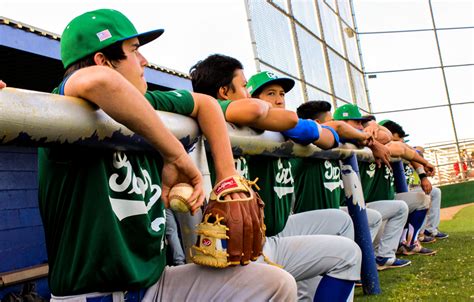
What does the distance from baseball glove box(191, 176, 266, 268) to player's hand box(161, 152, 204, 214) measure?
6 cm

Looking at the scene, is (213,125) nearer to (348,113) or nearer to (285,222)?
(285,222)

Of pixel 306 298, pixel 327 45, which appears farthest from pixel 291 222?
pixel 327 45

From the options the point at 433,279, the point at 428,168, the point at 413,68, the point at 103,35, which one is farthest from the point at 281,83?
the point at 413,68

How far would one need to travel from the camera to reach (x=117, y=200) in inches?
51.8

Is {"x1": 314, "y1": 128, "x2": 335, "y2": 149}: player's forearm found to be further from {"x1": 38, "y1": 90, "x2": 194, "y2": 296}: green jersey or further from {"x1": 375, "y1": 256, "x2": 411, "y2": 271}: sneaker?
{"x1": 375, "y1": 256, "x2": 411, "y2": 271}: sneaker

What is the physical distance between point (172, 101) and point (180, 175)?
0.25 meters

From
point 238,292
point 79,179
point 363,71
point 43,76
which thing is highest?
point 363,71

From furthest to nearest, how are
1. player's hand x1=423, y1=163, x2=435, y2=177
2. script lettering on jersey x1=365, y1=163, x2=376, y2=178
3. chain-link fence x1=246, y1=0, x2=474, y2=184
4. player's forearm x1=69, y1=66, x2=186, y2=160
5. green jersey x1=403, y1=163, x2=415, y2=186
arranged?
chain-link fence x1=246, y1=0, x2=474, y2=184 < green jersey x1=403, y1=163, x2=415, y2=186 < player's hand x1=423, y1=163, x2=435, y2=177 < script lettering on jersey x1=365, y1=163, x2=376, y2=178 < player's forearm x1=69, y1=66, x2=186, y2=160

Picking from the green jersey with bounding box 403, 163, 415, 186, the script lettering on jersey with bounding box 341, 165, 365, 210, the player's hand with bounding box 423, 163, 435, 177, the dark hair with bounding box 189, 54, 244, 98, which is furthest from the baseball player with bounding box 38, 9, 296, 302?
the green jersey with bounding box 403, 163, 415, 186

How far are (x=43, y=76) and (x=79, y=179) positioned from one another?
4167mm

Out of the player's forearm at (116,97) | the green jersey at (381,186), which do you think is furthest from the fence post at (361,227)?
the player's forearm at (116,97)

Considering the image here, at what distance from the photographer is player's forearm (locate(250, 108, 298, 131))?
6.58 feet

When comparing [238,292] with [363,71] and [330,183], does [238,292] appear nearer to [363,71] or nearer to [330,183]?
[330,183]

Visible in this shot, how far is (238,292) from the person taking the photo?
1.35 m
